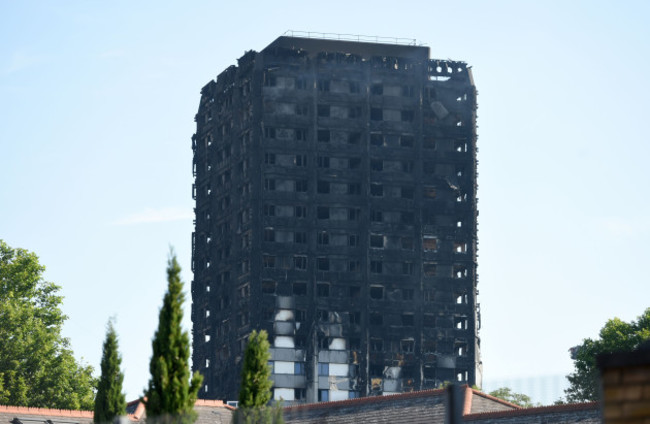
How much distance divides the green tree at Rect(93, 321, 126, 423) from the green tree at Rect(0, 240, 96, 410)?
55462 mm

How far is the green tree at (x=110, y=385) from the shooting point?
4388 cm

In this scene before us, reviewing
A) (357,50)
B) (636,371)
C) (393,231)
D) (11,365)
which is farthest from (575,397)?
(636,371)

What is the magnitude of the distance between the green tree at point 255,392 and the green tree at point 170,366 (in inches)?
150

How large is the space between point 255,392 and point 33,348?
6529cm

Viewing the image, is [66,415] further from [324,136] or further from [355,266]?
[324,136]

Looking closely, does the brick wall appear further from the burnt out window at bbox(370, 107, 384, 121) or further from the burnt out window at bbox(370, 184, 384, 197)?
the burnt out window at bbox(370, 107, 384, 121)

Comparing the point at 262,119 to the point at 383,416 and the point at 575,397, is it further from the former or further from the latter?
the point at 383,416

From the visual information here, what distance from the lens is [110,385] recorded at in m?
44.2

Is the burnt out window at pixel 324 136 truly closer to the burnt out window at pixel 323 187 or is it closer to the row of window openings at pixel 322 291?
the burnt out window at pixel 323 187

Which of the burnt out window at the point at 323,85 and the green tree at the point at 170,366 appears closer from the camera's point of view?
the green tree at the point at 170,366

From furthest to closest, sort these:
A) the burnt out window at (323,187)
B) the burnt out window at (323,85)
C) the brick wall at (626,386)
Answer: the burnt out window at (323,85) < the burnt out window at (323,187) < the brick wall at (626,386)

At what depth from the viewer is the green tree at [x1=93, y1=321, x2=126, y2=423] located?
43875 mm

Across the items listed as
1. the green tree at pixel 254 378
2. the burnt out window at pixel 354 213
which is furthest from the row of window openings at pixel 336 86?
the green tree at pixel 254 378

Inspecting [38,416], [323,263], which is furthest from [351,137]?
[38,416]
